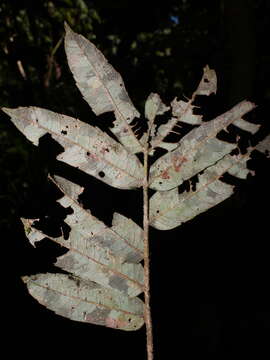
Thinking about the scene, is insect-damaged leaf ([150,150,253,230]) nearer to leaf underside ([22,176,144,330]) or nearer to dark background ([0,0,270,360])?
leaf underside ([22,176,144,330])

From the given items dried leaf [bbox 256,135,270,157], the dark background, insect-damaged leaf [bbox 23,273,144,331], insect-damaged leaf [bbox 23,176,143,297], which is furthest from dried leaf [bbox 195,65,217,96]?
the dark background

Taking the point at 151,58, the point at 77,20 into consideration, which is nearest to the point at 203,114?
the point at 151,58

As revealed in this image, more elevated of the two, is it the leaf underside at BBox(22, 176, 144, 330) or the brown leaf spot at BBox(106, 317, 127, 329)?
the leaf underside at BBox(22, 176, 144, 330)

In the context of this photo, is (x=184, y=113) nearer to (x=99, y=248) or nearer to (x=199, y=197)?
(x=199, y=197)

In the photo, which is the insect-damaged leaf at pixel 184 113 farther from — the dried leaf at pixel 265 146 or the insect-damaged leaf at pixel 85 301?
the insect-damaged leaf at pixel 85 301

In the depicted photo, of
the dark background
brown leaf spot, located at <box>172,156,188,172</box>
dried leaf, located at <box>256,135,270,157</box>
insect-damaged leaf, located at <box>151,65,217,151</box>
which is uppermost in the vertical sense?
insect-damaged leaf, located at <box>151,65,217,151</box>

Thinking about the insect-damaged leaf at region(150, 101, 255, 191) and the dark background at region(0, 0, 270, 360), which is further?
the dark background at region(0, 0, 270, 360)

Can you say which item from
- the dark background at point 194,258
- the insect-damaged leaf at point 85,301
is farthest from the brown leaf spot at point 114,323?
the dark background at point 194,258
